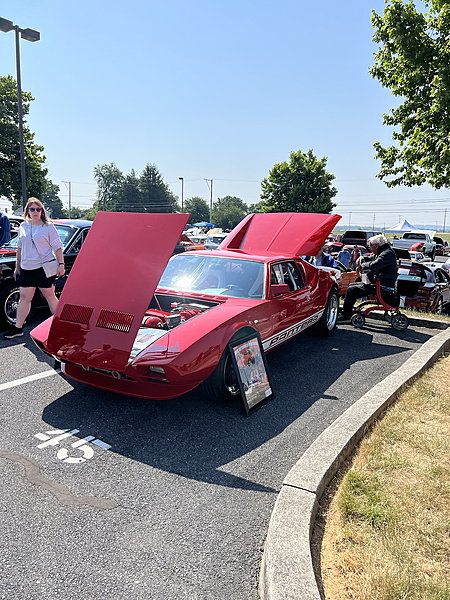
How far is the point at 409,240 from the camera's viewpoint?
28594 mm

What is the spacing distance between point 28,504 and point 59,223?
6430 mm

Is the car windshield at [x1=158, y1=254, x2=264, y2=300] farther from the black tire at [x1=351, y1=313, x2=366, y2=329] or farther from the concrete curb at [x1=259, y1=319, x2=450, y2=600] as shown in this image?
the black tire at [x1=351, y1=313, x2=366, y2=329]

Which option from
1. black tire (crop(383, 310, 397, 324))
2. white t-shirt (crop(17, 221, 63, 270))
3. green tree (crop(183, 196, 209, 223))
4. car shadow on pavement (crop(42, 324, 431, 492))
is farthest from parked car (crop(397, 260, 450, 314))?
green tree (crop(183, 196, 209, 223))

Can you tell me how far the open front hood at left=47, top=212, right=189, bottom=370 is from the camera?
3643mm

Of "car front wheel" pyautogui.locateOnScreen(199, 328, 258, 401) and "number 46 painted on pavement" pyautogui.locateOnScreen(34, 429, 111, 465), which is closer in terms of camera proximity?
"number 46 painted on pavement" pyautogui.locateOnScreen(34, 429, 111, 465)

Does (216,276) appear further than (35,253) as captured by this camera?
No

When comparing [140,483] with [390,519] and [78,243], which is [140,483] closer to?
[390,519]

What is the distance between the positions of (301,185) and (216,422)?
45.0m

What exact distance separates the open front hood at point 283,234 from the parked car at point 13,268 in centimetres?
268

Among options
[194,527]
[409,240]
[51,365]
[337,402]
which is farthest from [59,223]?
[409,240]

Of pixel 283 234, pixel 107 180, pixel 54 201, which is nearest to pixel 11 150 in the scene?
pixel 283 234

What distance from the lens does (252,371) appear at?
13.6ft

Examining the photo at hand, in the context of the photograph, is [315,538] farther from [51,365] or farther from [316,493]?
[51,365]

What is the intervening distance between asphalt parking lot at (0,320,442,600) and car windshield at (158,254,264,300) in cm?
113
